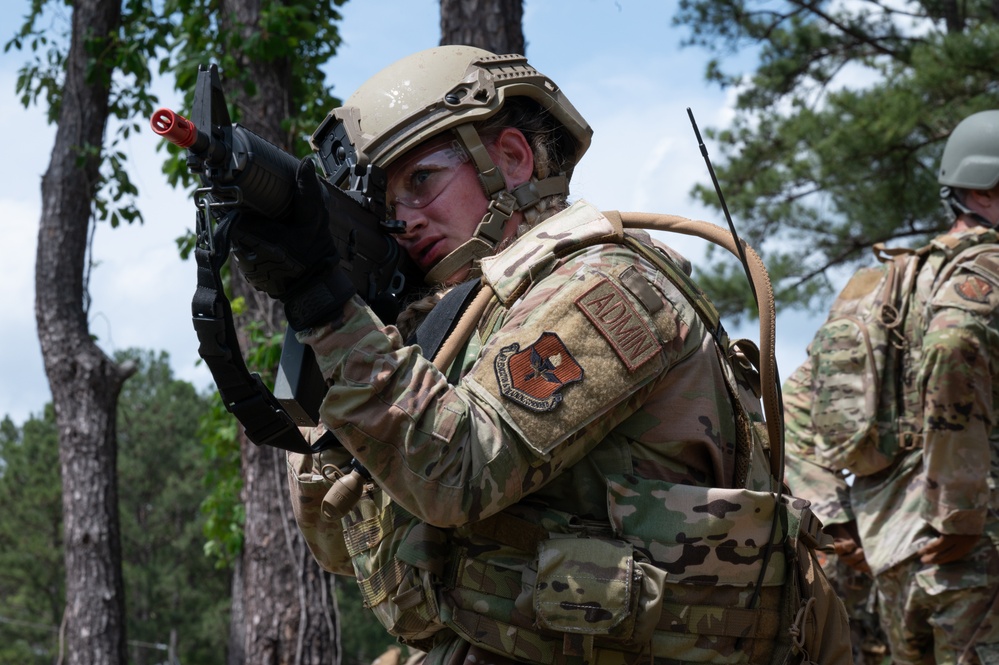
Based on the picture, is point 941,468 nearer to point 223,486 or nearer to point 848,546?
point 848,546

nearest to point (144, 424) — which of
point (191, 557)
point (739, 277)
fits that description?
point (191, 557)

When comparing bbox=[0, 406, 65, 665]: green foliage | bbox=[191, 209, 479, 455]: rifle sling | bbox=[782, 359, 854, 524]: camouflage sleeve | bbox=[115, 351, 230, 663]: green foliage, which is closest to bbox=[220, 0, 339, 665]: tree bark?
bbox=[782, 359, 854, 524]: camouflage sleeve

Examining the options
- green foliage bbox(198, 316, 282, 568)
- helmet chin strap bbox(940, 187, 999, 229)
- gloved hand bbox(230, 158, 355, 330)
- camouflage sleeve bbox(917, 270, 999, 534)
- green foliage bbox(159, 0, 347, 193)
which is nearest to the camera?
gloved hand bbox(230, 158, 355, 330)

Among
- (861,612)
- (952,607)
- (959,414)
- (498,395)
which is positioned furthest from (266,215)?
(861,612)

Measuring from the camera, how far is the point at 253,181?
2.28m

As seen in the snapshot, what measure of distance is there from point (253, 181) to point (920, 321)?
3653 mm

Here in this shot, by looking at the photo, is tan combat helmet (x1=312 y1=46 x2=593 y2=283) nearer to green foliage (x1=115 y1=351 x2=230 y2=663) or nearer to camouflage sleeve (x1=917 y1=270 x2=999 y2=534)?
camouflage sleeve (x1=917 y1=270 x2=999 y2=534)

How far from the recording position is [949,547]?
497 centimetres

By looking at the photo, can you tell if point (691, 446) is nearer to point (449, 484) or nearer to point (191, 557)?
point (449, 484)

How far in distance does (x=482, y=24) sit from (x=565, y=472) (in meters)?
3.41

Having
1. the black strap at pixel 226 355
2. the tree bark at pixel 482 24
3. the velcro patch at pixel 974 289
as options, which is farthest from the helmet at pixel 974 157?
the black strap at pixel 226 355

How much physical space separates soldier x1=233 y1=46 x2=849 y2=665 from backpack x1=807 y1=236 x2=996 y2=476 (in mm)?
2451

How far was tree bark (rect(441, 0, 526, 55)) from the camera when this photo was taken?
5.59 m

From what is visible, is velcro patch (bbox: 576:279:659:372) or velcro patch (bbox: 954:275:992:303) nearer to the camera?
velcro patch (bbox: 576:279:659:372)
